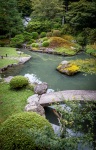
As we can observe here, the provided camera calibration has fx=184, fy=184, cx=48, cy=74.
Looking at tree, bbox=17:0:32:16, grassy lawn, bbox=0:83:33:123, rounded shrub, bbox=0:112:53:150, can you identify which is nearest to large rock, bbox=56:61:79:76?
grassy lawn, bbox=0:83:33:123

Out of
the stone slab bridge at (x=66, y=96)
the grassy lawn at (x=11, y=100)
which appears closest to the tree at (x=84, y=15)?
the stone slab bridge at (x=66, y=96)

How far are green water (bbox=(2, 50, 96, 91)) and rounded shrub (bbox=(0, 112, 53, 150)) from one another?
18.8 ft

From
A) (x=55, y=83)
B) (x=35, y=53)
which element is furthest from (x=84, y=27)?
(x=35, y=53)

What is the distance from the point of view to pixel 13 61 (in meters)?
17.7

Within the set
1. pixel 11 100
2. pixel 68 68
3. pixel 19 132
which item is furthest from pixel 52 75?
pixel 19 132

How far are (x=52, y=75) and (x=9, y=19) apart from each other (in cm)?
1429

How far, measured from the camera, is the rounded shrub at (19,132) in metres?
5.61

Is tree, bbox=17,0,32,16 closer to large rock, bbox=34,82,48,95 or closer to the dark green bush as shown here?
the dark green bush

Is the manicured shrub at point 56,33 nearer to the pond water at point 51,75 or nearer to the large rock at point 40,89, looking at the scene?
the pond water at point 51,75

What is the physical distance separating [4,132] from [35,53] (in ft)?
57.5

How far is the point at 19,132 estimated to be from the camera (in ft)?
18.8

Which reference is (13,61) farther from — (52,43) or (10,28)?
(10,28)

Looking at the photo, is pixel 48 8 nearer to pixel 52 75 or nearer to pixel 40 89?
pixel 52 75

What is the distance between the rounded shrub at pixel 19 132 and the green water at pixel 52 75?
18.8 ft
